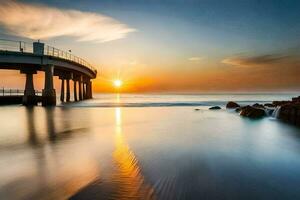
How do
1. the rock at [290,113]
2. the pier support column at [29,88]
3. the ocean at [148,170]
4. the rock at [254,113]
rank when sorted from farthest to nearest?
the pier support column at [29,88], the rock at [254,113], the rock at [290,113], the ocean at [148,170]

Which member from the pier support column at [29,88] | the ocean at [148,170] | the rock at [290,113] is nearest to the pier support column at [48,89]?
the pier support column at [29,88]

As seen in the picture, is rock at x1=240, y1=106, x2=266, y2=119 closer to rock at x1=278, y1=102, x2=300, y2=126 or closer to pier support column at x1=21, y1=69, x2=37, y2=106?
rock at x1=278, y1=102, x2=300, y2=126

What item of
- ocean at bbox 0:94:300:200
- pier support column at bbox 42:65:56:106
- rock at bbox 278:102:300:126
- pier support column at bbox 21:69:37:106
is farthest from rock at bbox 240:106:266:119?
pier support column at bbox 21:69:37:106

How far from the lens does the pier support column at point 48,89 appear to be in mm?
41750

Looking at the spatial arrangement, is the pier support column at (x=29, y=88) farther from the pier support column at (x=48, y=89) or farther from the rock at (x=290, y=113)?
the rock at (x=290, y=113)

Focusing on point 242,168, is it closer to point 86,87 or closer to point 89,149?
point 89,149

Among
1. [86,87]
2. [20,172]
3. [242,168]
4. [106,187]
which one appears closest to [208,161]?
[242,168]

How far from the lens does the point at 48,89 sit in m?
42.4

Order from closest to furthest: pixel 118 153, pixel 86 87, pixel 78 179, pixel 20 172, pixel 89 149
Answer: pixel 78 179, pixel 20 172, pixel 118 153, pixel 89 149, pixel 86 87

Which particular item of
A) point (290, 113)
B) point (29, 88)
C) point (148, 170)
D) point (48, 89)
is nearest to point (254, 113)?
point (290, 113)

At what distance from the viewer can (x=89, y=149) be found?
9523mm

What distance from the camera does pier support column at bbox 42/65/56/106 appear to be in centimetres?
4175

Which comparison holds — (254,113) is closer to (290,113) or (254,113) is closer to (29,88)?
(290,113)

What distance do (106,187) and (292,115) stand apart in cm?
2227
